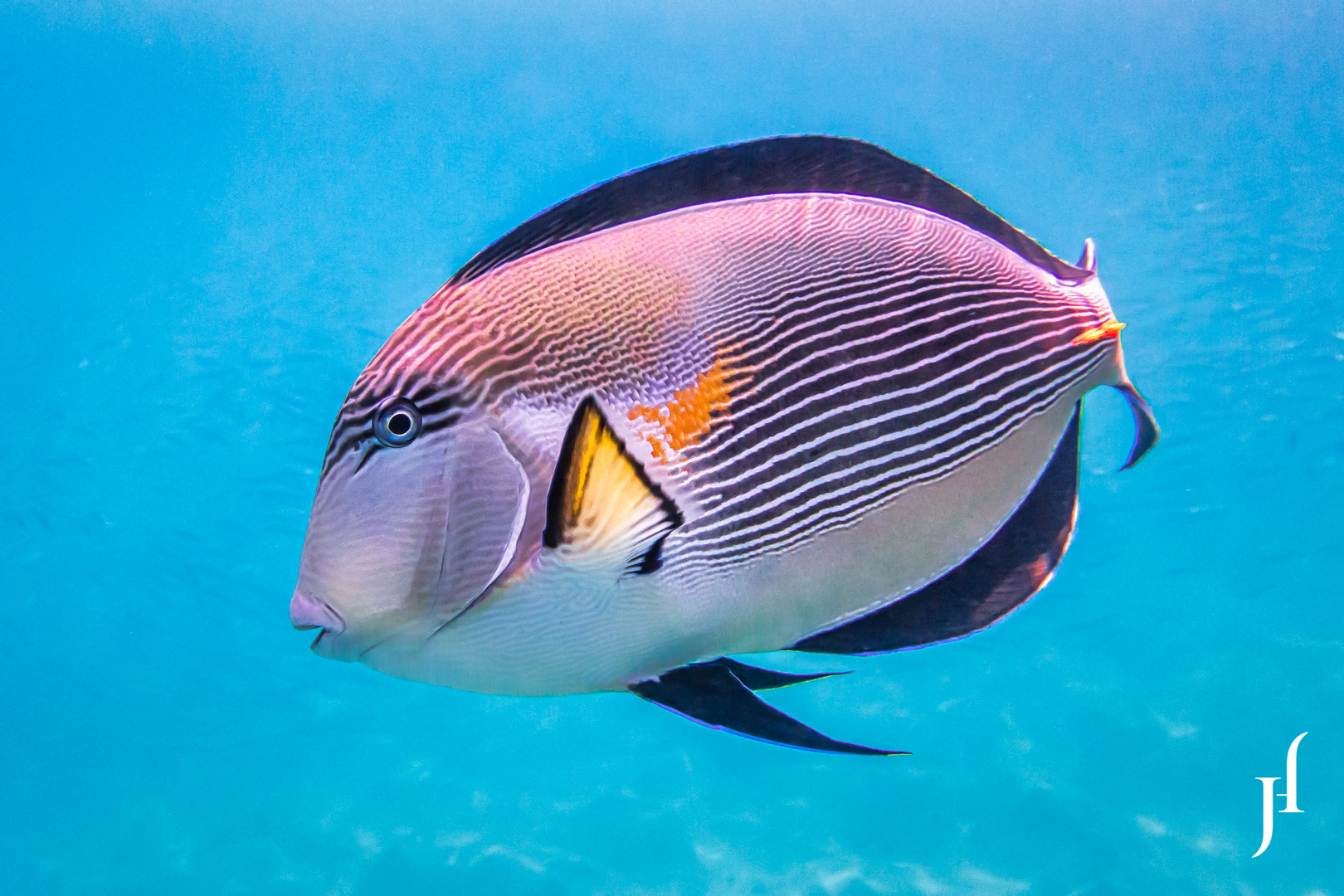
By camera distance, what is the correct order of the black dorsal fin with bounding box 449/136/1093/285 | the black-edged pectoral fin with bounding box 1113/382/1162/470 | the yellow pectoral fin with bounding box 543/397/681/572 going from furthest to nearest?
the black-edged pectoral fin with bounding box 1113/382/1162/470 < the black dorsal fin with bounding box 449/136/1093/285 < the yellow pectoral fin with bounding box 543/397/681/572

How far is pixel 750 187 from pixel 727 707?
0.51 metres

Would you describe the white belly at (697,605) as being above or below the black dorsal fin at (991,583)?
above

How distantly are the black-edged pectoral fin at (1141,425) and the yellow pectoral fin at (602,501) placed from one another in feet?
1.85

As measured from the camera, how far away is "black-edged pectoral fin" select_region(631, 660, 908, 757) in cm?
61

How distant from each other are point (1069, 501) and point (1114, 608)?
24.3 feet

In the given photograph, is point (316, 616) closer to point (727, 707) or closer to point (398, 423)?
point (398, 423)

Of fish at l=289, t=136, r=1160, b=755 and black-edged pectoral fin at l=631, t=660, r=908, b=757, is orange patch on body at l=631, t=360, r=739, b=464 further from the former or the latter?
black-edged pectoral fin at l=631, t=660, r=908, b=757

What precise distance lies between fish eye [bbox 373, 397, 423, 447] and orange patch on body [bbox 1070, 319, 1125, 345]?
662 millimetres

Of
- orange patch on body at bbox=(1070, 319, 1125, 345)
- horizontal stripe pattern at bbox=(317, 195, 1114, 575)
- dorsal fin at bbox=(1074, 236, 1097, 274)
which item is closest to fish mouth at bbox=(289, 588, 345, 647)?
horizontal stripe pattern at bbox=(317, 195, 1114, 575)

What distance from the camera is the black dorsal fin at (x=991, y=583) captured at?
702 millimetres

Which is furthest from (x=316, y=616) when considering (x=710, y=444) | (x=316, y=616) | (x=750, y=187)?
(x=750, y=187)

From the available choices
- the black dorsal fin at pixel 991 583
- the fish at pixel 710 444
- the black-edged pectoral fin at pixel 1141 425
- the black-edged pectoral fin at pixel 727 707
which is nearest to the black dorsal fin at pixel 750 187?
the fish at pixel 710 444

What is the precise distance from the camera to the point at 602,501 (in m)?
0.56

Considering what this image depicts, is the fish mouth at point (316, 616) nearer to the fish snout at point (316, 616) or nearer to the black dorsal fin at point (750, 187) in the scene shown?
the fish snout at point (316, 616)
